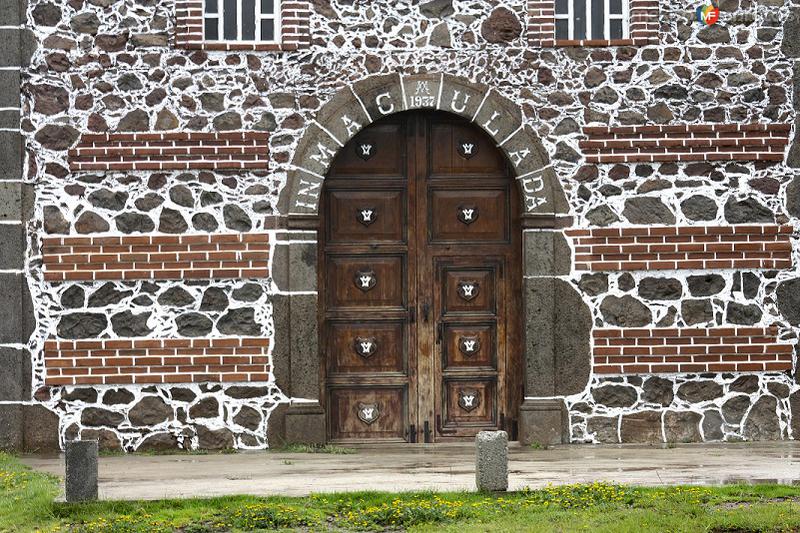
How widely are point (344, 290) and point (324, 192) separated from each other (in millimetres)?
954

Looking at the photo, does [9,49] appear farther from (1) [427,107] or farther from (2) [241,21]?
(1) [427,107]

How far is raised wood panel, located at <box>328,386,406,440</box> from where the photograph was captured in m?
12.4

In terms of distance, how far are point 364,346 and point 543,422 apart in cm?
183

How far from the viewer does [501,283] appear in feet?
41.0

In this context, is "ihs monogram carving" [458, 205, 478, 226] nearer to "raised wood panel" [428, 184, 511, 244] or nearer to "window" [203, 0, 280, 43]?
"raised wood panel" [428, 184, 511, 244]

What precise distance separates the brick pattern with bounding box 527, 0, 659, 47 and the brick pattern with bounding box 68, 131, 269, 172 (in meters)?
2.86

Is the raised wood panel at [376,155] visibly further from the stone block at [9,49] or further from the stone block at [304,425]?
the stone block at [9,49]

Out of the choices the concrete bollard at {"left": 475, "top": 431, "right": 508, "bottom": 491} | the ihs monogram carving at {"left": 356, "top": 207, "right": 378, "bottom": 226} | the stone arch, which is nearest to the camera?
the concrete bollard at {"left": 475, "top": 431, "right": 508, "bottom": 491}

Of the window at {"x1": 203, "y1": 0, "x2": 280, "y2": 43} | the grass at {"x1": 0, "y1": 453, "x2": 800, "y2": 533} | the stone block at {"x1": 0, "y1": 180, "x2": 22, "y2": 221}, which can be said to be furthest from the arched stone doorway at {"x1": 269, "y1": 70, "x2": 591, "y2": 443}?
the grass at {"x1": 0, "y1": 453, "x2": 800, "y2": 533}

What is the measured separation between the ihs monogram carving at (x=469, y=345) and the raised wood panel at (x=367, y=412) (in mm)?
688

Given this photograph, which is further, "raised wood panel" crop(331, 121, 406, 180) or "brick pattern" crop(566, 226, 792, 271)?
"raised wood panel" crop(331, 121, 406, 180)

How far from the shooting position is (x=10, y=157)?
12.0 m

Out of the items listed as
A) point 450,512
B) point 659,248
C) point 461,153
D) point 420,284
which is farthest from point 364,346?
point 450,512

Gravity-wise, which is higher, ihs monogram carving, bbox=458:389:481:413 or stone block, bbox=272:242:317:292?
stone block, bbox=272:242:317:292
